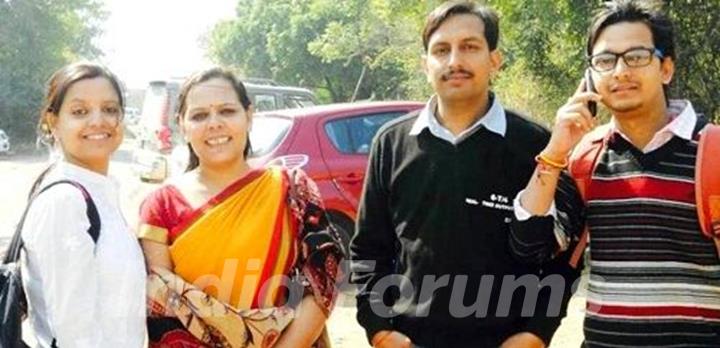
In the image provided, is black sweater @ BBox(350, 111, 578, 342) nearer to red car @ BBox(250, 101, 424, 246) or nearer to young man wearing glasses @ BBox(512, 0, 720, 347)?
young man wearing glasses @ BBox(512, 0, 720, 347)

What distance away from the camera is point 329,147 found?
7.41 m

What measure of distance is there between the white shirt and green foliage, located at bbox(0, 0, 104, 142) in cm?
3689

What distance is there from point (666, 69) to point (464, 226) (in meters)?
0.78

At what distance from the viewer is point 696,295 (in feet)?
7.67

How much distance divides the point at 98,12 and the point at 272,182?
5276 cm

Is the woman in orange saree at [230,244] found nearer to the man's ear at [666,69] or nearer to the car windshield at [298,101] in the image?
the man's ear at [666,69]

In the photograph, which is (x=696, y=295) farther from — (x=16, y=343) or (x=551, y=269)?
(x=16, y=343)

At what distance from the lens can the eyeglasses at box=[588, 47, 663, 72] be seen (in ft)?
8.02

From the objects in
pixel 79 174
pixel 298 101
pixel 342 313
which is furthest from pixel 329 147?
pixel 298 101

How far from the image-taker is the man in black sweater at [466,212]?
2625 millimetres

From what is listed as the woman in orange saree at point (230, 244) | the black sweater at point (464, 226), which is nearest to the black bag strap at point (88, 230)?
the woman in orange saree at point (230, 244)

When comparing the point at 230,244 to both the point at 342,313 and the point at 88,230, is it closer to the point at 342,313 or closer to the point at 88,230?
the point at 88,230

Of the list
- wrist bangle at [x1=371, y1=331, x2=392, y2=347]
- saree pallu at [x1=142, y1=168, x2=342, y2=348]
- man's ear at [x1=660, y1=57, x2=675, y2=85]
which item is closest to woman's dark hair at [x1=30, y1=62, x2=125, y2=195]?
saree pallu at [x1=142, y1=168, x2=342, y2=348]

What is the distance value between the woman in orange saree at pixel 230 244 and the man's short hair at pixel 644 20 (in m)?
1.08
